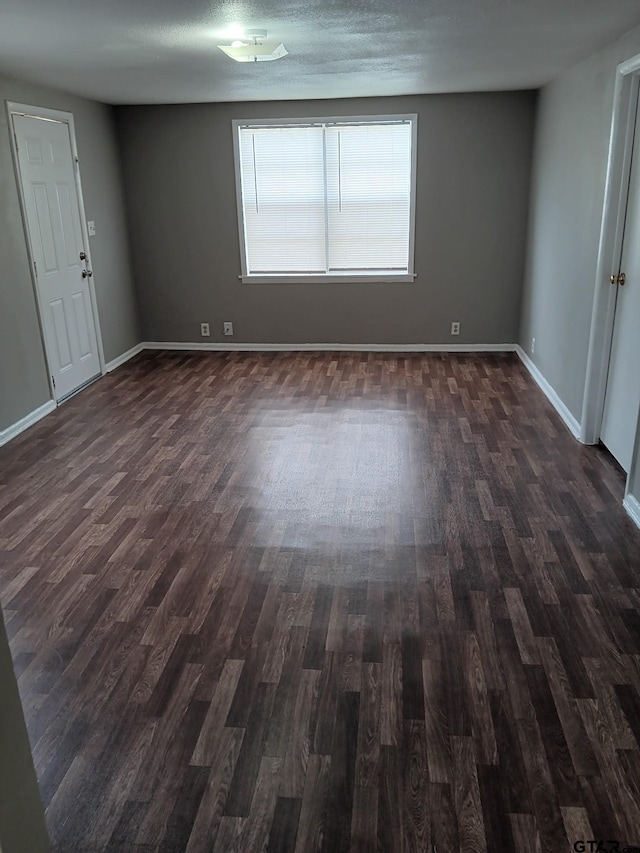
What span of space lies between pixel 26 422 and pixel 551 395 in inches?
156

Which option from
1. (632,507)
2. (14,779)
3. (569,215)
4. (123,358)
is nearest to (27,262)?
(123,358)

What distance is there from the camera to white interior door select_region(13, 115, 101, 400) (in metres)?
4.95

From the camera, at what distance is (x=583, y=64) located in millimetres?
4316

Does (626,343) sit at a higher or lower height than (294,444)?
higher

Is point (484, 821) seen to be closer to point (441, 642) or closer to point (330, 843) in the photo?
point (330, 843)

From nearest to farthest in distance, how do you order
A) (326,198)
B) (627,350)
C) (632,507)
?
1. (632,507)
2. (627,350)
3. (326,198)

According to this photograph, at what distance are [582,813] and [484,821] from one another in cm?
27

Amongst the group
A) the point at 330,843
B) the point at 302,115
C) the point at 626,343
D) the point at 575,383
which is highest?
the point at 302,115

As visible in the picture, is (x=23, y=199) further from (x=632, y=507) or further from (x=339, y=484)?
(x=632, y=507)

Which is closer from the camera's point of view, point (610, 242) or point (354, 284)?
point (610, 242)

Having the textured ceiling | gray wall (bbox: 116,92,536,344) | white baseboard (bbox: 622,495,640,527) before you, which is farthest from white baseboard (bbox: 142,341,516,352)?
white baseboard (bbox: 622,495,640,527)

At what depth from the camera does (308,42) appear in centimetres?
350

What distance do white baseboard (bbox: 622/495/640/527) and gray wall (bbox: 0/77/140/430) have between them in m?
3.96

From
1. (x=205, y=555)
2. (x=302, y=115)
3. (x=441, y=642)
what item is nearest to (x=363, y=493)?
(x=205, y=555)
